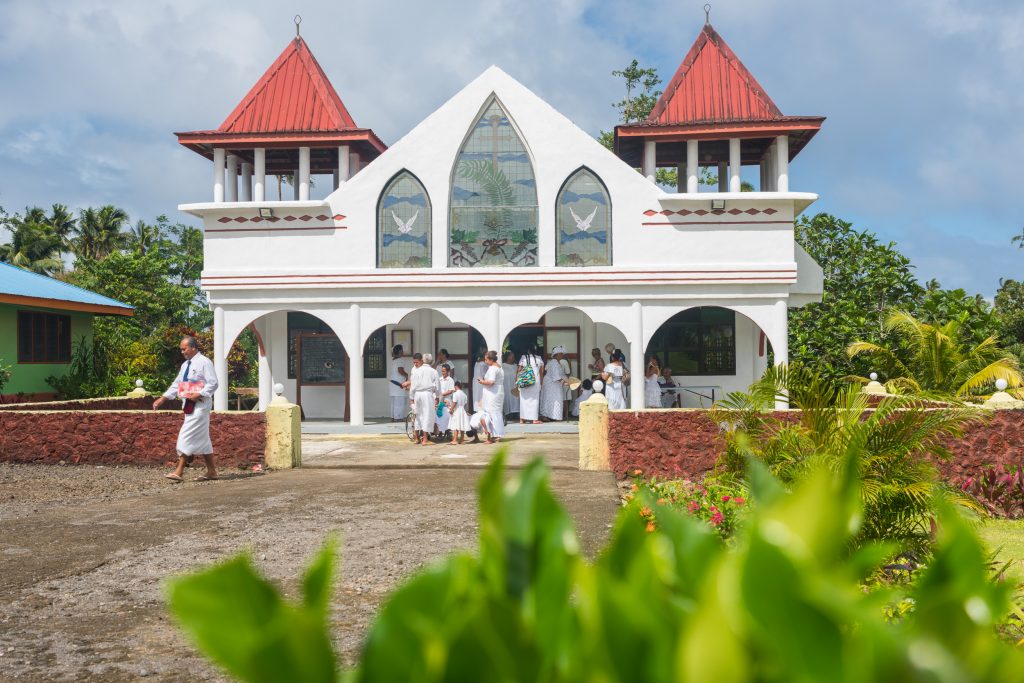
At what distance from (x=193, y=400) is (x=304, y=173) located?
9809mm

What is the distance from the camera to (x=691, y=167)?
65.4ft

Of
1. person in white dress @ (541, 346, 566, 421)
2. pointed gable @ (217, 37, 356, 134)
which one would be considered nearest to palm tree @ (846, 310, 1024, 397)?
person in white dress @ (541, 346, 566, 421)

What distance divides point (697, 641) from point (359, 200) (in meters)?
19.8

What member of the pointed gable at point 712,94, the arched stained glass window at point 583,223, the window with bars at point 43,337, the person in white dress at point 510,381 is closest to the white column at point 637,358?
the arched stained glass window at point 583,223

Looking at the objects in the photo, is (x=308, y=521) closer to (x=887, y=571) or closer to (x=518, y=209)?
(x=887, y=571)

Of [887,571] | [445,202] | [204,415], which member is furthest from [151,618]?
[445,202]

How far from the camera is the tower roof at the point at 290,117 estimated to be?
20.0 meters

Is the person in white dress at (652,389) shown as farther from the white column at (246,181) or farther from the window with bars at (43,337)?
the window with bars at (43,337)

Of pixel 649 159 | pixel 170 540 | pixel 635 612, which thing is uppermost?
pixel 649 159

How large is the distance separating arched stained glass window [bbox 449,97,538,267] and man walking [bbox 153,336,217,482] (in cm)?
896

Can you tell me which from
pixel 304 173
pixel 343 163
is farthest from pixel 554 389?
pixel 304 173

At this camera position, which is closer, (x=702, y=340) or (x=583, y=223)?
(x=583, y=223)

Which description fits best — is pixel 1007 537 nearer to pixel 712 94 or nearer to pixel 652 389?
pixel 652 389

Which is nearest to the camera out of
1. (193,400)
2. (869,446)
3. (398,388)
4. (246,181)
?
(869,446)
